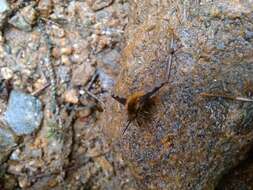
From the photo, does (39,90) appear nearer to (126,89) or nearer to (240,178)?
(126,89)

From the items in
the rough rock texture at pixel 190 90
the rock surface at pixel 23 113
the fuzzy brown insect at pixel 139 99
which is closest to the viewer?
the rough rock texture at pixel 190 90

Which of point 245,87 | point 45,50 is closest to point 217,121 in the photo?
point 245,87

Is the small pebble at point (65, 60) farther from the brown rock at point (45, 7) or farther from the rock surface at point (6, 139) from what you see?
the rock surface at point (6, 139)

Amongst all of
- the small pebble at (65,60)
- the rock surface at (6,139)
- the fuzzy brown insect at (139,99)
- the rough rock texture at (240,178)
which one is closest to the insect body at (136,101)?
the fuzzy brown insect at (139,99)

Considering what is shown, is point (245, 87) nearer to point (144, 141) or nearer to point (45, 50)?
point (144, 141)

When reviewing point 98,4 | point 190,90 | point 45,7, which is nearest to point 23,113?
point 45,7
